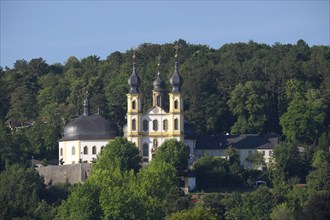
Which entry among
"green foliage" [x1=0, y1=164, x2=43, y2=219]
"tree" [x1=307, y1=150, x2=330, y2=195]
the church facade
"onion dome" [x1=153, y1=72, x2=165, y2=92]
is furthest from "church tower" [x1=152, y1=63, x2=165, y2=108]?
"green foliage" [x1=0, y1=164, x2=43, y2=219]

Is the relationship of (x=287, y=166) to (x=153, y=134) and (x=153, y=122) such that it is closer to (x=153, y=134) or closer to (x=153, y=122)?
(x=153, y=134)

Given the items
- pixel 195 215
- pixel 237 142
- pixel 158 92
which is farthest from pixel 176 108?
pixel 195 215

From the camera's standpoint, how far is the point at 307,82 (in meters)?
142

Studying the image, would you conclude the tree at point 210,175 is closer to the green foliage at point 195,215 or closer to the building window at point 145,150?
the building window at point 145,150

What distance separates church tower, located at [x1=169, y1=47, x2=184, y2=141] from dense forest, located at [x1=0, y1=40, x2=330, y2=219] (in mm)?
3092

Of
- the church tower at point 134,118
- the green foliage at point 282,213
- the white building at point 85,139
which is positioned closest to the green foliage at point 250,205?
the green foliage at point 282,213

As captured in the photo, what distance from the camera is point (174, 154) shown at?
123812mm

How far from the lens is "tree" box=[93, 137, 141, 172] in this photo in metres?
123

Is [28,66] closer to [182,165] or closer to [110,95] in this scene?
[110,95]

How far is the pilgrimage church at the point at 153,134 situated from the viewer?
5069 inches

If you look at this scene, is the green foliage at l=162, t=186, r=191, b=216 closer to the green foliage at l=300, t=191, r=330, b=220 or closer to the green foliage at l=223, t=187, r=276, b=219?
the green foliage at l=223, t=187, r=276, b=219

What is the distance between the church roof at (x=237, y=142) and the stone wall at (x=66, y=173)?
7394 millimetres

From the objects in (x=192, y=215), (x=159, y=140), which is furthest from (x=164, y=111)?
(x=192, y=215)

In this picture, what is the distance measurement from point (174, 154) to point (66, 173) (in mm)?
6825
